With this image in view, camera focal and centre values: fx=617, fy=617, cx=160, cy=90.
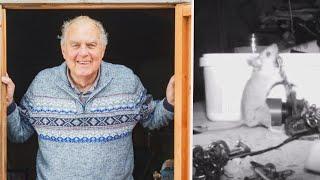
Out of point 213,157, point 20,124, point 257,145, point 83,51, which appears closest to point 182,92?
point 213,157

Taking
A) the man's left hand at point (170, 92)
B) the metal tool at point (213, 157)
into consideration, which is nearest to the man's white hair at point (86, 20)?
→ the man's left hand at point (170, 92)

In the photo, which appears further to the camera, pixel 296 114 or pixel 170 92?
pixel 170 92

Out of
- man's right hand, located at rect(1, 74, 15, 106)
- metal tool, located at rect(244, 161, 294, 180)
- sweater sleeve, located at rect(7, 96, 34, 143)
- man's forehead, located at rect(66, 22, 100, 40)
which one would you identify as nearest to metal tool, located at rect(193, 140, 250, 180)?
metal tool, located at rect(244, 161, 294, 180)

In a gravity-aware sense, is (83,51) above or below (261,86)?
above

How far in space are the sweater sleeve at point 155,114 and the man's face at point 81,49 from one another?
456 millimetres

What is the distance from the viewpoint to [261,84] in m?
4.51

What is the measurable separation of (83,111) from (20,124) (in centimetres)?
49

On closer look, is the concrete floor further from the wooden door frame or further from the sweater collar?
the sweater collar

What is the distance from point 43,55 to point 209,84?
4.09 feet

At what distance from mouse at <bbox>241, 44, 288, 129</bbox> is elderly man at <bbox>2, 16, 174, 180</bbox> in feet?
1.89

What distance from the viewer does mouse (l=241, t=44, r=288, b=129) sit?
14.7ft

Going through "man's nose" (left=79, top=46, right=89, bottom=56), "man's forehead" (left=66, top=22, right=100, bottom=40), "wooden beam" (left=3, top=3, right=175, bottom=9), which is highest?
"wooden beam" (left=3, top=3, right=175, bottom=9)

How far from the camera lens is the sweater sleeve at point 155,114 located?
15.1 feet

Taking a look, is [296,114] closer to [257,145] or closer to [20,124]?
[257,145]
